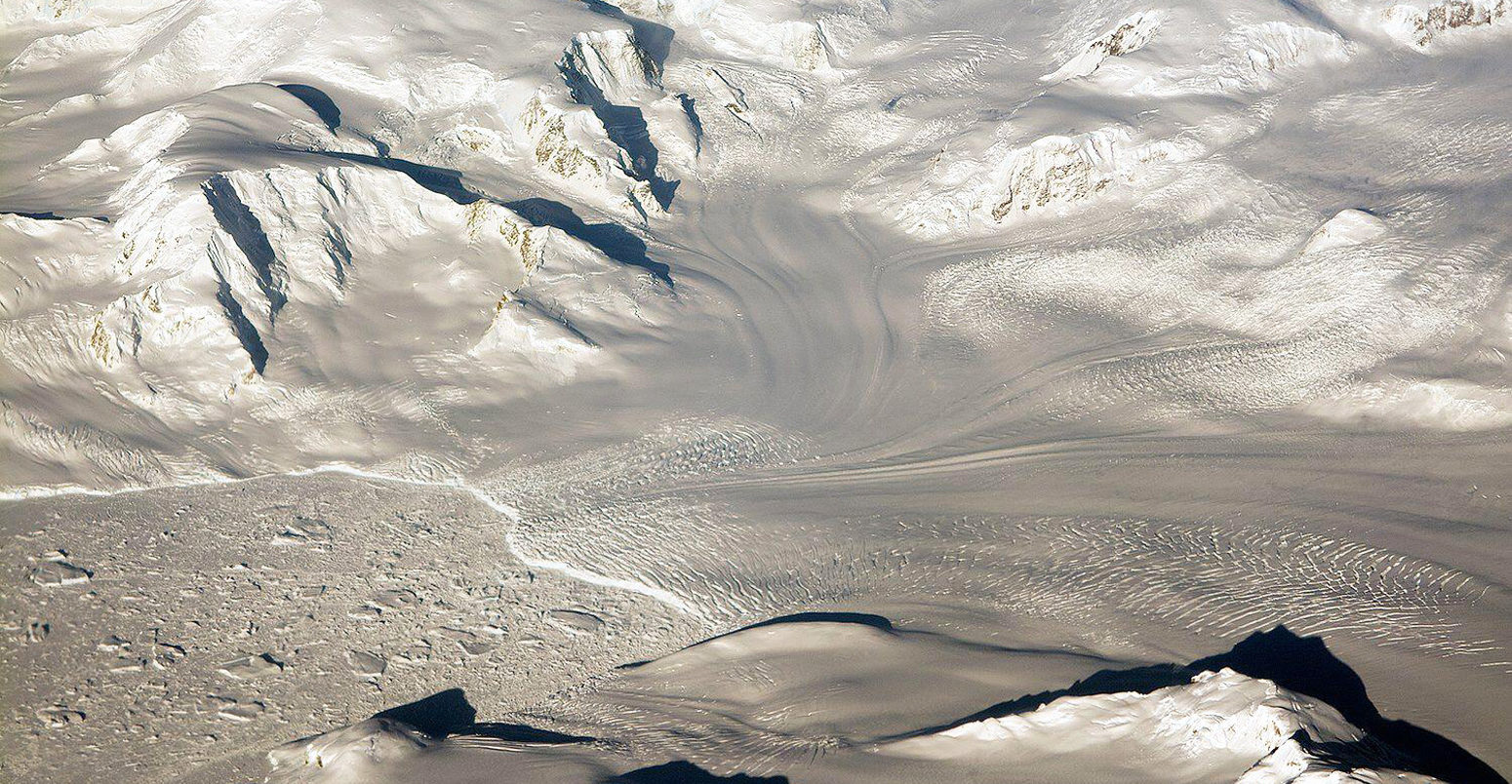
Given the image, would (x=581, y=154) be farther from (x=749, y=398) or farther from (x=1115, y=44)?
(x=1115, y=44)

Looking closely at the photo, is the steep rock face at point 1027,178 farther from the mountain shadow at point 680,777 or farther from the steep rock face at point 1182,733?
the mountain shadow at point 680,777

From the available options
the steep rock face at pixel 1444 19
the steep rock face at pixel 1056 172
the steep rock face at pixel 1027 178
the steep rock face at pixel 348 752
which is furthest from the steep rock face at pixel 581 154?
the steep rock face at pixel 1444 19

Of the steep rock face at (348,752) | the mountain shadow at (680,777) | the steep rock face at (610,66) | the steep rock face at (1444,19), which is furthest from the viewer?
the steep rock face at (1444,19)

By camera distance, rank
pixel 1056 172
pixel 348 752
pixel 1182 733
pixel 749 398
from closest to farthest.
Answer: pixel 1182 733, pixel 348 752, pixel 749 398, pixel 1056 172

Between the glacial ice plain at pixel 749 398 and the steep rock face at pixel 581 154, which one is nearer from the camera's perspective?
the glacial ice plain at pixel 749 398

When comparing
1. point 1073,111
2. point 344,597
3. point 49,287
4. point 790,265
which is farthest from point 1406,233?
point 49,287

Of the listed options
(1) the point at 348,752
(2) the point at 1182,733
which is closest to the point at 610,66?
(1) the point at 348,752
